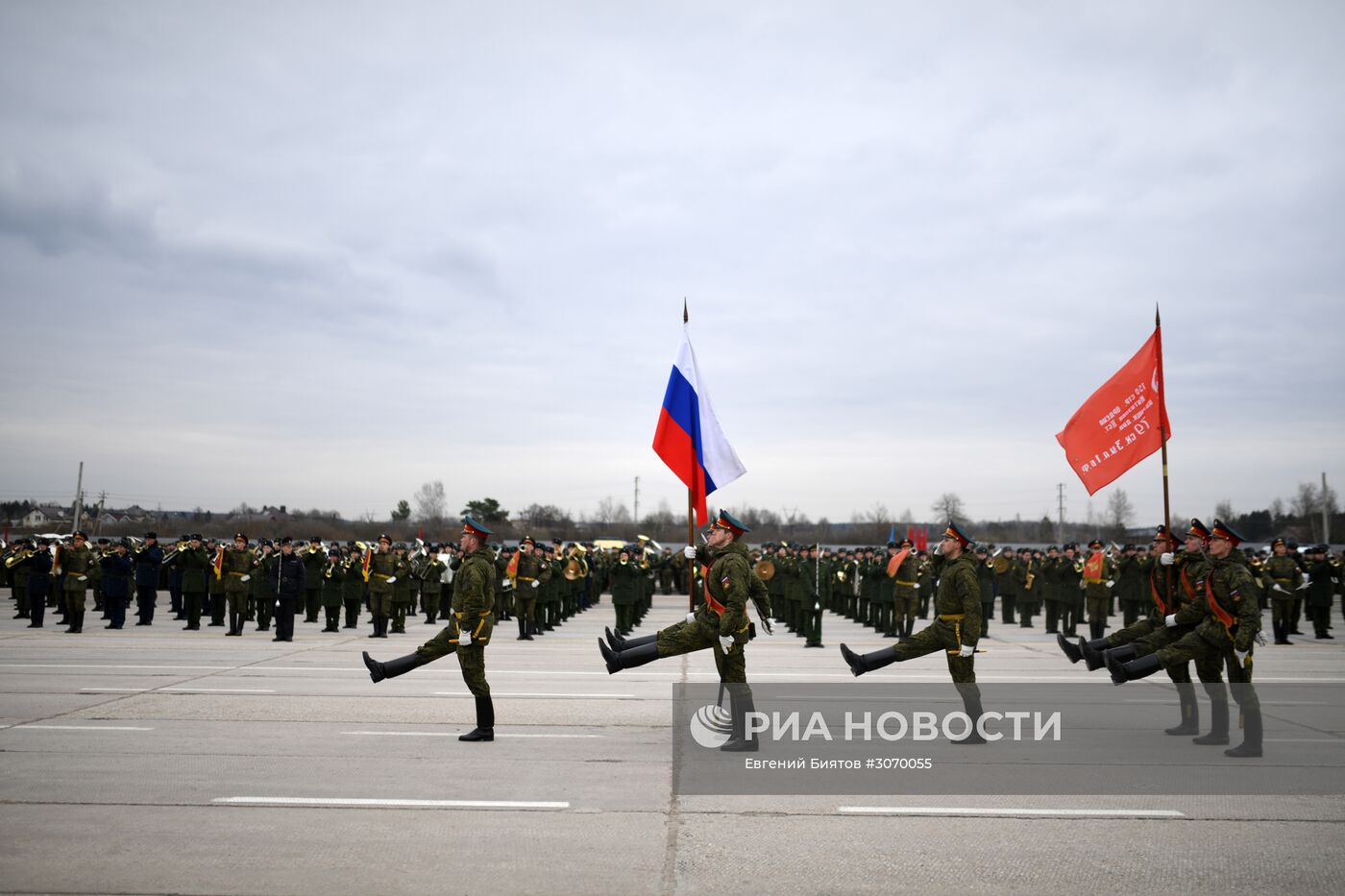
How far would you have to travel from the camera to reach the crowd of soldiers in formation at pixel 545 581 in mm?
18906

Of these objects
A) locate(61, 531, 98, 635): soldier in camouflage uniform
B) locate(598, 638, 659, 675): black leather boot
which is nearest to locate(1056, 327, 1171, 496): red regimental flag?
locate(598, 638, 659, 675): black leather boot

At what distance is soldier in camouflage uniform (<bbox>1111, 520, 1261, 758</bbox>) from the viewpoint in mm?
8148

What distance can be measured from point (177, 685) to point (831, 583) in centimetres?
1835

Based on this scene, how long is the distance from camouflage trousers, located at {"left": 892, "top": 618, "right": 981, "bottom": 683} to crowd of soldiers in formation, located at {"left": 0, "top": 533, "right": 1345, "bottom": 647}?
869 centimetres

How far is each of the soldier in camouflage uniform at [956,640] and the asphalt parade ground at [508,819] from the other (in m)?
1.82

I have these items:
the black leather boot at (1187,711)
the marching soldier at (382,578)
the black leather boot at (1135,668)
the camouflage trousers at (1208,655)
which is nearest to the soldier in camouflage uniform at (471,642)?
the black leather boot at (1135,668)

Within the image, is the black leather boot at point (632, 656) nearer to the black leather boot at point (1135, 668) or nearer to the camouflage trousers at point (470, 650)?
the camouflage trousers at point (470, 650)

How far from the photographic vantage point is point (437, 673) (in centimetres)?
1350

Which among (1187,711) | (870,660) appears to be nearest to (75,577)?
(870,660)

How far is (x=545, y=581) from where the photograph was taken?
65.2 ft

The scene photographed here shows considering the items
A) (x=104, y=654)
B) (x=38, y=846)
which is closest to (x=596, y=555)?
(x=104, y=654)

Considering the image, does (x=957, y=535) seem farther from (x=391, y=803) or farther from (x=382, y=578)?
(x=382, y=578)

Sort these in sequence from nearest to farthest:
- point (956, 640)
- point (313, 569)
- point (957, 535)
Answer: point (956, 640)
point (957, 535)
point (313, 569)

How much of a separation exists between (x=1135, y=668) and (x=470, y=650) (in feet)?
19.3
